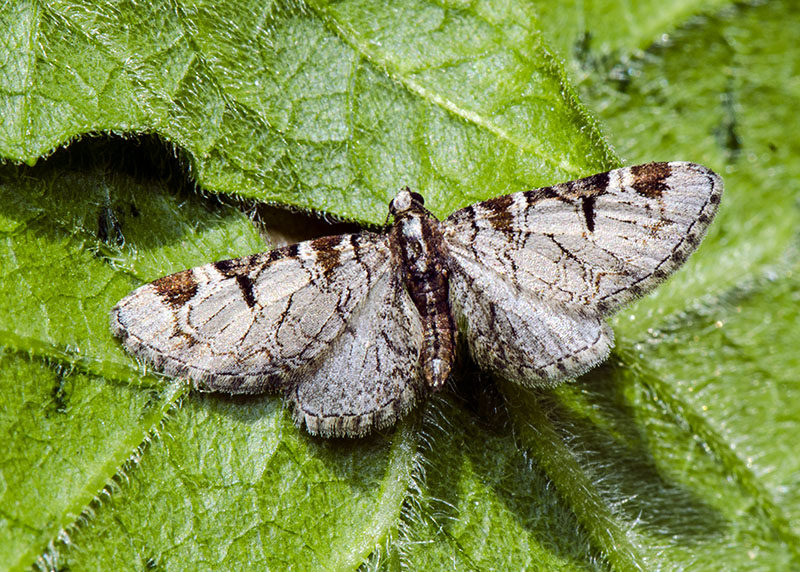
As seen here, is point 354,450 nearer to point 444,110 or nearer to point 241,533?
point 241,533

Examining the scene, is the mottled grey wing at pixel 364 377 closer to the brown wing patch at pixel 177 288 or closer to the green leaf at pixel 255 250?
the green leaf at pixel 255 250

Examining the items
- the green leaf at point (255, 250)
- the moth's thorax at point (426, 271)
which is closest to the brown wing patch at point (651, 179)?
the green leaf at point (255, 250)

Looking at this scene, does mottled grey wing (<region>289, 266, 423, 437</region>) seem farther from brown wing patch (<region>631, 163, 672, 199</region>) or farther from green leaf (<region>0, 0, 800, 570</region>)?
brown wing patch (<region>631, 163, 672, 199</region>)

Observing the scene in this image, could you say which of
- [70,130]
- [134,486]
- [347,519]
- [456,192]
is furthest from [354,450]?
[70,130]

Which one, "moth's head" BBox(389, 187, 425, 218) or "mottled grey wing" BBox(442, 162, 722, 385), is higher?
"moth's head" BBox(389, 187, 425, 218)

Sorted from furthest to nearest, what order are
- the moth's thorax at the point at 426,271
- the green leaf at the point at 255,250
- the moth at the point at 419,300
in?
1. the moth's thorax at the point at 426,271
2. the moth at the point at 419,300
3. the green leaf at the point at 255,250

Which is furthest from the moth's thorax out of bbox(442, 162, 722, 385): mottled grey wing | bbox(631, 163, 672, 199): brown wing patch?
bbox(631, 163, 672, 199): brown wing patch

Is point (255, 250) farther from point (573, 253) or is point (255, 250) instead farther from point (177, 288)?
point (573, 253)

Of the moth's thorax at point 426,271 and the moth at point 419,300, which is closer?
the moth at point 419,300
